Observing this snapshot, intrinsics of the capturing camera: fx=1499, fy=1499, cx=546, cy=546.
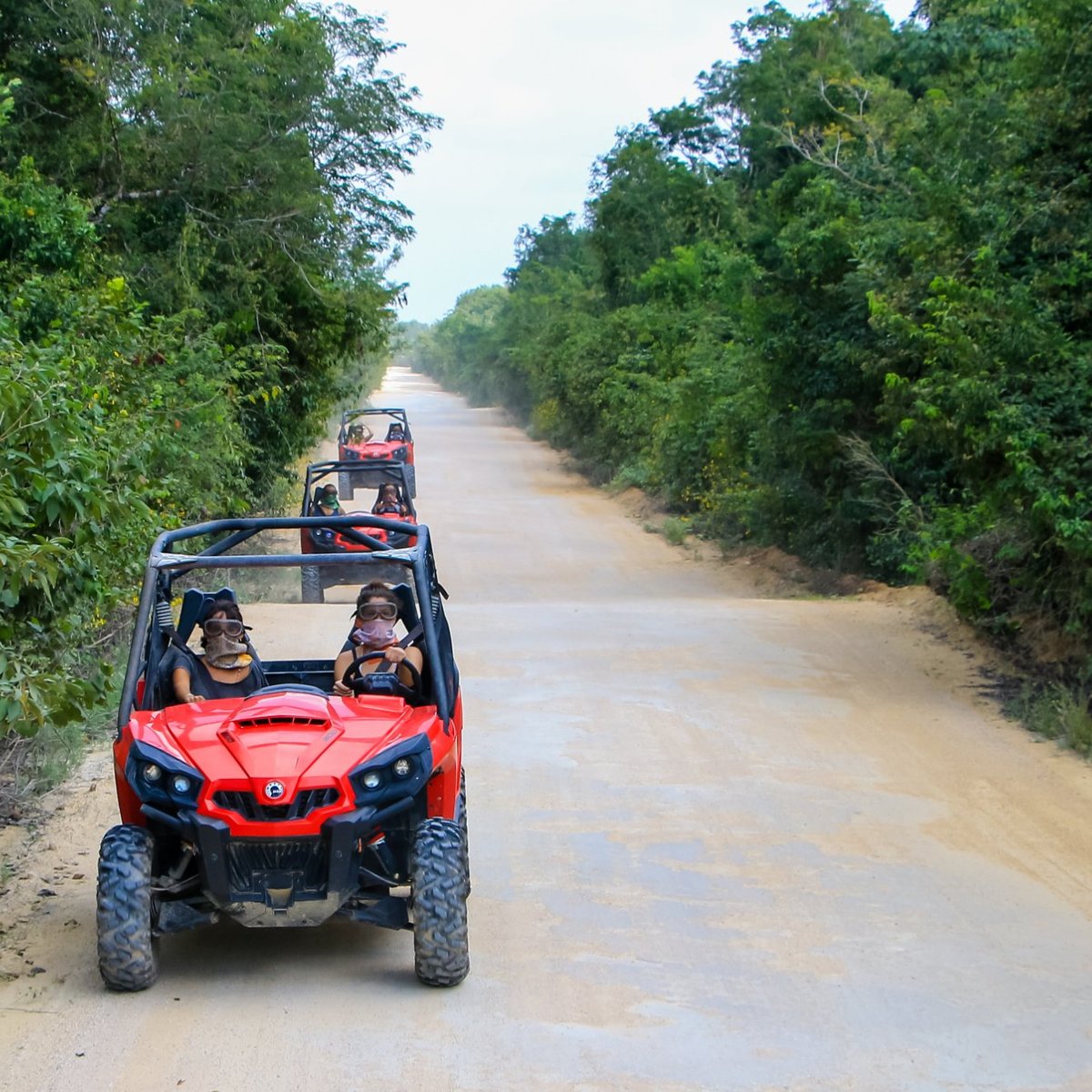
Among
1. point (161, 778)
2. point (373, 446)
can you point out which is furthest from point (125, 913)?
point (373, 446)

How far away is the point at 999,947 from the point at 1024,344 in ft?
19.4

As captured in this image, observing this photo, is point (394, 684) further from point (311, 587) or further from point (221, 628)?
point (311, 587)

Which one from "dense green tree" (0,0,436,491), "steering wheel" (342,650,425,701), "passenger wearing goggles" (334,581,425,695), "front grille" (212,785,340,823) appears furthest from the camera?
"dense green tree" (0,0,436,491)

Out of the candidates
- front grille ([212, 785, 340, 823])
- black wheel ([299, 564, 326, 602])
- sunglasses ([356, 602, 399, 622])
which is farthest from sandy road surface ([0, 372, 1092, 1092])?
black wheel ([299, 564, 326, 602])

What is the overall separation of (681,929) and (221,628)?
2444 millimetres

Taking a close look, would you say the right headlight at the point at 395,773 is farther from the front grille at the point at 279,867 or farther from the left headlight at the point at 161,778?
the left headlight at the point at 161,778

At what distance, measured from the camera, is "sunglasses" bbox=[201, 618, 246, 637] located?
657 cm

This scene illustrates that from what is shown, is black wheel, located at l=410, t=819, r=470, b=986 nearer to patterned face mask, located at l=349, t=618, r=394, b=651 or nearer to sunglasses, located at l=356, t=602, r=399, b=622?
patterned face mask, located at l=349, t=618, r=394, b=651

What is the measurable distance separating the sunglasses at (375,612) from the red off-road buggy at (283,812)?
782 mm

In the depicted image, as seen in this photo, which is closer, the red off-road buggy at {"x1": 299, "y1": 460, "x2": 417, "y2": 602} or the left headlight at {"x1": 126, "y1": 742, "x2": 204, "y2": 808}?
the left headlight at {"x1": 126, "y1": 742, "x2": 204, "y2": 808}

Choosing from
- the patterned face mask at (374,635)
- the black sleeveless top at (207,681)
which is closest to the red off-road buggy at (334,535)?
the patterned face mask at (374,635)

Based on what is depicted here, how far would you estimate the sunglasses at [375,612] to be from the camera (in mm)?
7000

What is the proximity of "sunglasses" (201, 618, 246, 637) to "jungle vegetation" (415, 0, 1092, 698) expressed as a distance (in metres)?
6.20

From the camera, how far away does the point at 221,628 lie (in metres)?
6.57
